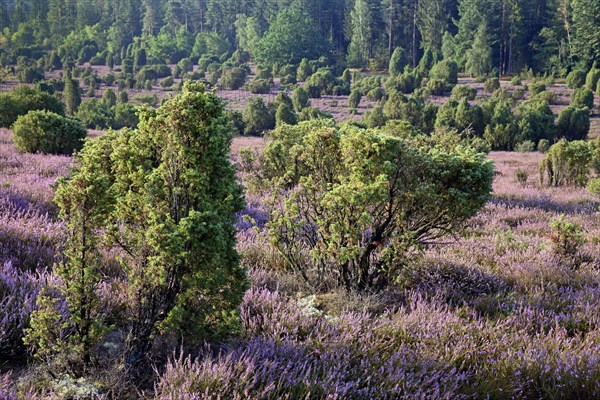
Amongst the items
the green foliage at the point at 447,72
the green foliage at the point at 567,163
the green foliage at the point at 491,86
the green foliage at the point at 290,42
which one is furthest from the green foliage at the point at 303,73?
the green foliage at the point at 567,163

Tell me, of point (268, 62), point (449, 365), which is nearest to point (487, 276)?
point (449, 365)

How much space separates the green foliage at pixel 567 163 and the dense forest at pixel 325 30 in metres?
52.7

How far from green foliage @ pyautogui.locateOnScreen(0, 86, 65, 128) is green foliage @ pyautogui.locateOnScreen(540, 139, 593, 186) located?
59.7 ft

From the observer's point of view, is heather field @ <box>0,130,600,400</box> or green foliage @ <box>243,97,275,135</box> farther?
green foliage @ <box>243,97,275,135</box>

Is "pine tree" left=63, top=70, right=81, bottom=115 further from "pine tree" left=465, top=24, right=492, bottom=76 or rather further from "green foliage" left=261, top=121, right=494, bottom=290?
"pine tree" left=465, top=24, right=492, bottom=76

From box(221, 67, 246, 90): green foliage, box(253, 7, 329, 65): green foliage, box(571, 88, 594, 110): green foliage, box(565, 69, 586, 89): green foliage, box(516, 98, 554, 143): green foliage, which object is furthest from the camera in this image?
box(253, 7, 329, 65): green foliage

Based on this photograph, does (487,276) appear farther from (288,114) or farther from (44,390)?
(288,114)

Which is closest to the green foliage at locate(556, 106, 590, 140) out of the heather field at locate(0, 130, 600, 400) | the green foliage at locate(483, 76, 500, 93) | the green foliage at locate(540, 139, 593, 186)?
the green foliage at locate(483, 76, 500, 93)

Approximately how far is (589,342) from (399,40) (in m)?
92.1

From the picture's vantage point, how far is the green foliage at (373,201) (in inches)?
174

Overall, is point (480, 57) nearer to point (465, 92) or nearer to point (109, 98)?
point (465, 92)

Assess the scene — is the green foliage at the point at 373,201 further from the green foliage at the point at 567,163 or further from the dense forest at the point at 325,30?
the dense forest at the point at 325,30

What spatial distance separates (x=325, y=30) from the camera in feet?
338

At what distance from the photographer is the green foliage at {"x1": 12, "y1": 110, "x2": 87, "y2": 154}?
40.5ft
